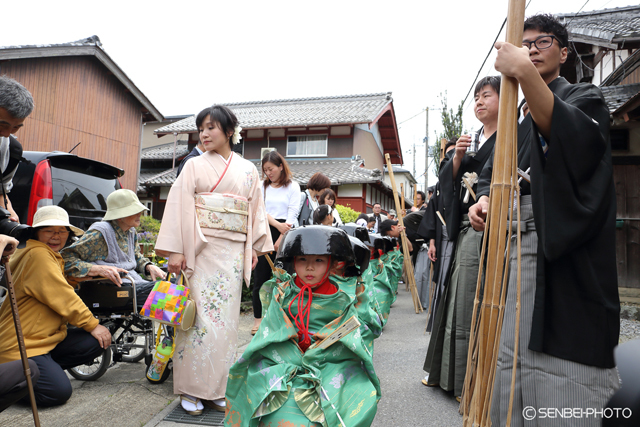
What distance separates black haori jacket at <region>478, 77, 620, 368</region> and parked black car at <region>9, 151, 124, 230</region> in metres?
4.58

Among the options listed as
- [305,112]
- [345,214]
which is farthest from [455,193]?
[305,112]

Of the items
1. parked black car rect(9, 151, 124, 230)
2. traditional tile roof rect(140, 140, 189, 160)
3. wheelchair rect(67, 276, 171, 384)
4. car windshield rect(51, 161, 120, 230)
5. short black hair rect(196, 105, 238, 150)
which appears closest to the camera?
short black hair rect(196, 105, 238, 150)

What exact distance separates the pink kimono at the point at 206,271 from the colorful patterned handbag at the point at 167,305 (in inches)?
7.3

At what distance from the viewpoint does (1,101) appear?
230cm

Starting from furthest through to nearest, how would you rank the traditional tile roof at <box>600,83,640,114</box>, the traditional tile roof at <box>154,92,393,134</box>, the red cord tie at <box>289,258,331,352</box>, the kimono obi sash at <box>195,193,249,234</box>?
the traditional tile roof at <box>154,92,393,134</box> < the traditional tile roof at <box>600,83,640,114</box> < the kimono obi sash at <box>195,193,249,234</box> < the red cord tie at <box>289,258,331,352</box>

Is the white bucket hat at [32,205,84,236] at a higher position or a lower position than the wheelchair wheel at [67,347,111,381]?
higher

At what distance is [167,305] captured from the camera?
2.90 m

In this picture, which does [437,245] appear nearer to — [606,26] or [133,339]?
[133,339]

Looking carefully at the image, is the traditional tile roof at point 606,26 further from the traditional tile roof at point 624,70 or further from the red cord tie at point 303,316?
the red cord tie at point 303,316

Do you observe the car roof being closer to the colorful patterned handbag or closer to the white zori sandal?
the colorful patterned handbag

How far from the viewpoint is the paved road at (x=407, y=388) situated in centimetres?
304

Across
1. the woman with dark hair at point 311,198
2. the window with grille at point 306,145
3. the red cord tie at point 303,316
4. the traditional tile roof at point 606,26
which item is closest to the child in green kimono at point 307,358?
the red cord tie at point 303,316

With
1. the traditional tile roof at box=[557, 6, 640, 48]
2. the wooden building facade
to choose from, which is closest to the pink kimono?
the traditional tile roof at box=[557, 6, 640, 48]

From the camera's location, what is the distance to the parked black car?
439cm
